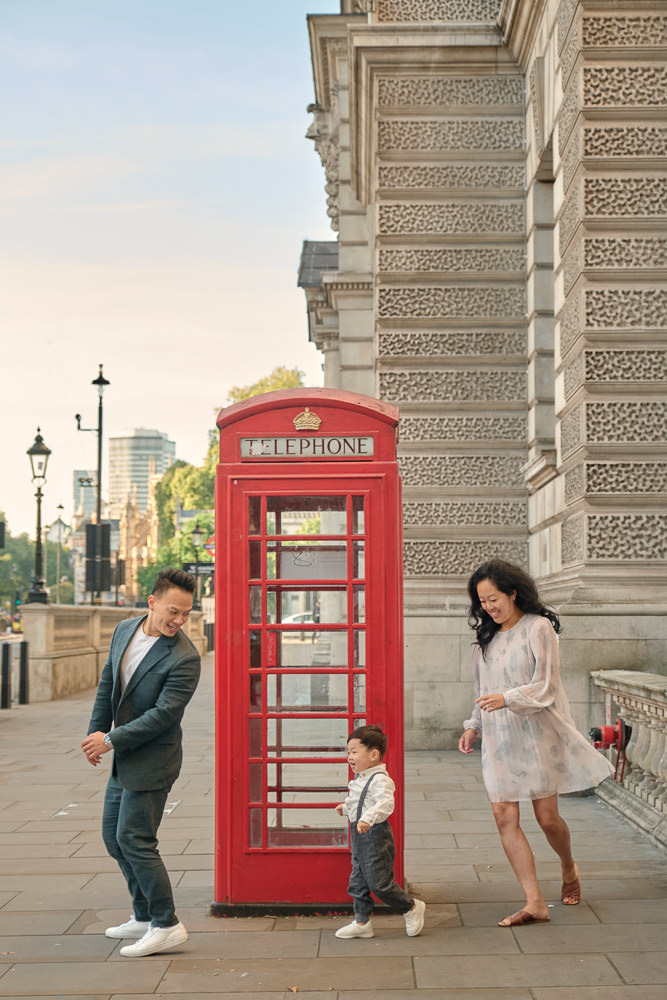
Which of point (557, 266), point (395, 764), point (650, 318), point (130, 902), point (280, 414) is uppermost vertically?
point (557, 266)

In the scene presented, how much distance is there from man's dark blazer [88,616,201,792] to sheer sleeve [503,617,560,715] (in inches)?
58.0

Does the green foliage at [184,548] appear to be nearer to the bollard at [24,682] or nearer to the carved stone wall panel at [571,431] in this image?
the bollard at [24,682]

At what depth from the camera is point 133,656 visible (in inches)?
216

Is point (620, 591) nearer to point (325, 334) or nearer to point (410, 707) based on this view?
point (410, 707)

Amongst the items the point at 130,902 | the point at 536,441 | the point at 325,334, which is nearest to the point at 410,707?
the point at 536,441

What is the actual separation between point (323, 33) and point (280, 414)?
1439cm

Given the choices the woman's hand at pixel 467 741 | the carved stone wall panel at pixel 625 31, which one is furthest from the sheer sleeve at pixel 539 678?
the carved stone wall panel at pixel 625 31

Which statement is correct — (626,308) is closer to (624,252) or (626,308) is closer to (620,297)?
(620,297)

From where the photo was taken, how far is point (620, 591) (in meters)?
9.45

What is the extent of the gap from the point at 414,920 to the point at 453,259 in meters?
9.08

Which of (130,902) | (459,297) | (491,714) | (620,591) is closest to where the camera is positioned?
(491,714)

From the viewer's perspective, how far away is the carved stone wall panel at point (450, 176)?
13.3 m

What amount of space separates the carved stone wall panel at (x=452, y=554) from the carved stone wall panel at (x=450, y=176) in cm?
387

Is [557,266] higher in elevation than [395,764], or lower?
higher
